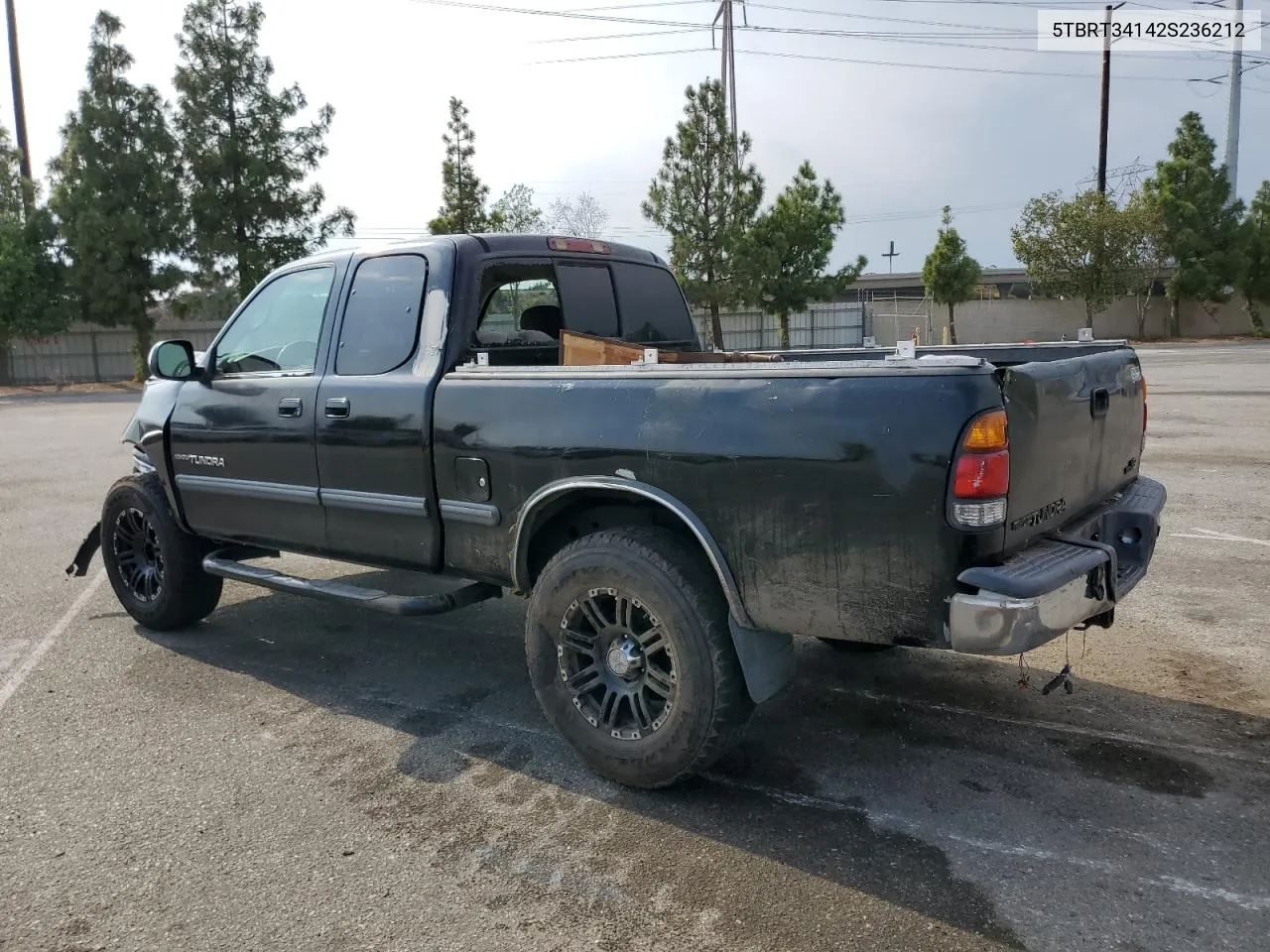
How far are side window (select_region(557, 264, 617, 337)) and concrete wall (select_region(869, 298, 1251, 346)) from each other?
4394cm

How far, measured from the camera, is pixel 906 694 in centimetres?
459

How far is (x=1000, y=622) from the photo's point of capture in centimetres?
289

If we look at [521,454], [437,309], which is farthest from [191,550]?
[521,454]

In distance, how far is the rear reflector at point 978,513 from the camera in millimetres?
2953

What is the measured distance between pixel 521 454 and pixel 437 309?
2.87 feet

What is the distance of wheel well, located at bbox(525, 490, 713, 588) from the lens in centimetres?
370

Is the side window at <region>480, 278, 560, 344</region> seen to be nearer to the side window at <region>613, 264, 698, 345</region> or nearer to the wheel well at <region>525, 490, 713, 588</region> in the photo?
the side window at <region>613, 264, 698, 345</region>

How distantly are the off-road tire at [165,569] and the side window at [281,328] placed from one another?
961 mm

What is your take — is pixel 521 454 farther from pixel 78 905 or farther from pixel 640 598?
pixel 78 905

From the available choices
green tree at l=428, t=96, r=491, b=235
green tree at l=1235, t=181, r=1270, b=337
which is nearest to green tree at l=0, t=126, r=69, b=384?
green tree at l=428, t=96, r=491, b=235

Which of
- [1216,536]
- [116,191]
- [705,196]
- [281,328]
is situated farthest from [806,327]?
[281,328]

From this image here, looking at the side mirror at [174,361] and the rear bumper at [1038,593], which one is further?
the side mirror at [174,361]

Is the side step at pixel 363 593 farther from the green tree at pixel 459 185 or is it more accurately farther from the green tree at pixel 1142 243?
the green tree at pixel 1142 243

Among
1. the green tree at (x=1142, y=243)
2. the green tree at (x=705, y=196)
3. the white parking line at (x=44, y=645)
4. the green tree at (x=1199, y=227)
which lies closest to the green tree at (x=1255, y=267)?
the green tree at (x=1199, y=227)
